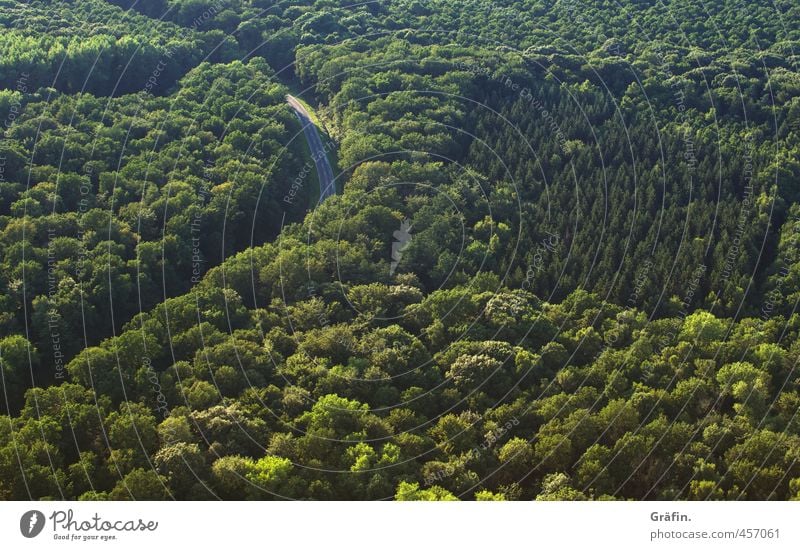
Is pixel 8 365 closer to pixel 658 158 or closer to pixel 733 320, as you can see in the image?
pixel 733 320

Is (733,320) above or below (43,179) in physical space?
below

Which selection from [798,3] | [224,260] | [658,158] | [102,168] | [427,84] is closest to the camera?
[224,260]

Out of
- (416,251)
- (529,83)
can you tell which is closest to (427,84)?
(529,83)
